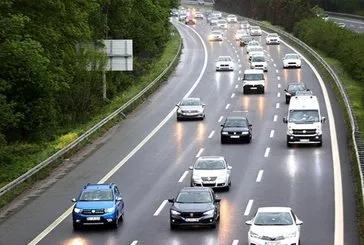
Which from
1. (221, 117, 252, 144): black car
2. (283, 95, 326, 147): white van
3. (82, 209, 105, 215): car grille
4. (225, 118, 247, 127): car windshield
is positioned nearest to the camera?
(82, 209, 105, 215): car grille

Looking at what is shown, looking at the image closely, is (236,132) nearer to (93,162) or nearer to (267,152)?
→ (267,152)

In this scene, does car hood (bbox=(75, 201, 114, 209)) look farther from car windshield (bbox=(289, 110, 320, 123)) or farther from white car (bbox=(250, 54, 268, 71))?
white car (bbox=(250, 54, 268, 71))

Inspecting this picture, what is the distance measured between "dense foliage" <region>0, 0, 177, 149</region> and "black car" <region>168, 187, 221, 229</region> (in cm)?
1911

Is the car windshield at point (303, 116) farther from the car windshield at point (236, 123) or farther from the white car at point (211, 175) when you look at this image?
the white car at point (211, 175)

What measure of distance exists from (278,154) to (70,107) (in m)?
26.7

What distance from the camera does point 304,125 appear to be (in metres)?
50.2

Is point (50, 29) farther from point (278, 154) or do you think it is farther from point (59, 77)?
point (278, 154)

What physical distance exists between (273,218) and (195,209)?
152 inches

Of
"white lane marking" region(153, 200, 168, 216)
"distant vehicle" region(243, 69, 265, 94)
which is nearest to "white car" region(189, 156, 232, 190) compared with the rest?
"white lane marking" region(153, 200, 168, 216)

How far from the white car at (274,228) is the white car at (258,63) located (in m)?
59.9

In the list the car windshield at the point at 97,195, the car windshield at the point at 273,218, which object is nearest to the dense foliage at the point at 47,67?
the car windshield at the point at 97,195

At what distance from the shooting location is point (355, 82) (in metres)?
76.8

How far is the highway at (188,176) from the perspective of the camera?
1283 inches

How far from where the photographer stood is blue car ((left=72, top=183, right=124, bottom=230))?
32.9 metres
